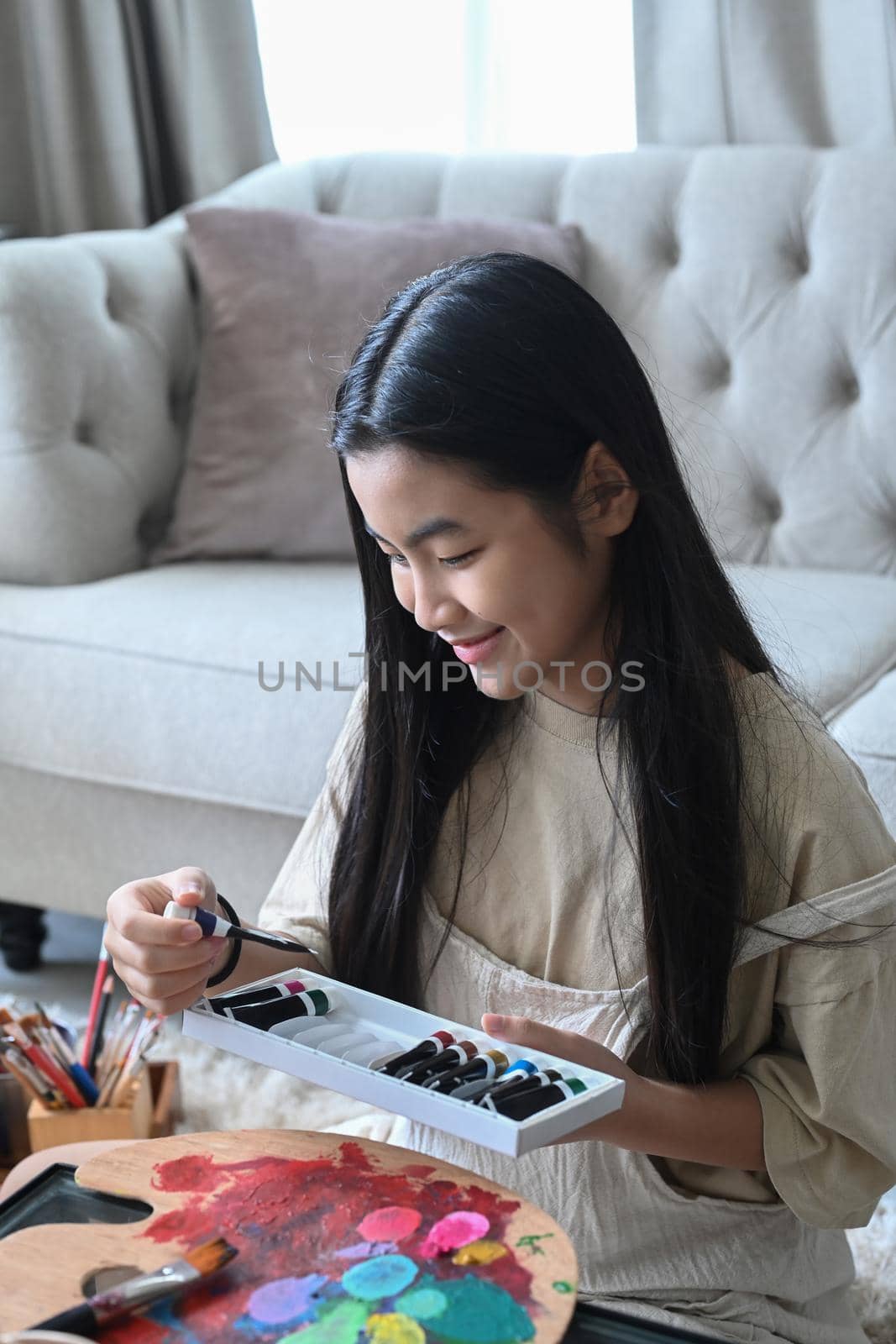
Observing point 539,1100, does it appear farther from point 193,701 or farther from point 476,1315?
point 193,701

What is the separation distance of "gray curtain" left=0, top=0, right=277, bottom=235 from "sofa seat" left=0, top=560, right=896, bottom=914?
103 cm

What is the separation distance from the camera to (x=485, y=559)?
0.79 meters

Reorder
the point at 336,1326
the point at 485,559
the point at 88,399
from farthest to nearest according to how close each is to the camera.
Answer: the point at 88,399 → the point at 485,559 → the point at 336,1326

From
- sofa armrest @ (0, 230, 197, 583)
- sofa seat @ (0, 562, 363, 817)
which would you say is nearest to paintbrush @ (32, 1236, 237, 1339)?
sofa seat @ (0, 562, 363, 817)

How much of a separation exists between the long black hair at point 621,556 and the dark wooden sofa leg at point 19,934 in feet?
3.41

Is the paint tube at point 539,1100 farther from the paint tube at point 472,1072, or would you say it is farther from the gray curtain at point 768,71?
the gray curtain at point 768,71

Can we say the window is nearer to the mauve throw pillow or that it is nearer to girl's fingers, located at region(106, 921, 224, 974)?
the mauve throw pillow

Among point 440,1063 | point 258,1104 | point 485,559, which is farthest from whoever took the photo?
point 258,1104

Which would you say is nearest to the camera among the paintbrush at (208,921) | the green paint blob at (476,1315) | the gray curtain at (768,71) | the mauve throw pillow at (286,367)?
the green paint blob at (476,1315)

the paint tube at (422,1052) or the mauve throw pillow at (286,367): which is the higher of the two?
the mauve throw pillow at (286,367)

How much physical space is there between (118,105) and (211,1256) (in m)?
2.20

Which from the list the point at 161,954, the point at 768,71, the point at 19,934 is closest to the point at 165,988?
the point at 161,954

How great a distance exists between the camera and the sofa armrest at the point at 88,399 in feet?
5.63

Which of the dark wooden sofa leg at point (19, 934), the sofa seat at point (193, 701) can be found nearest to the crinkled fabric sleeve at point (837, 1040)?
the sofa seat at point (193, 701)
